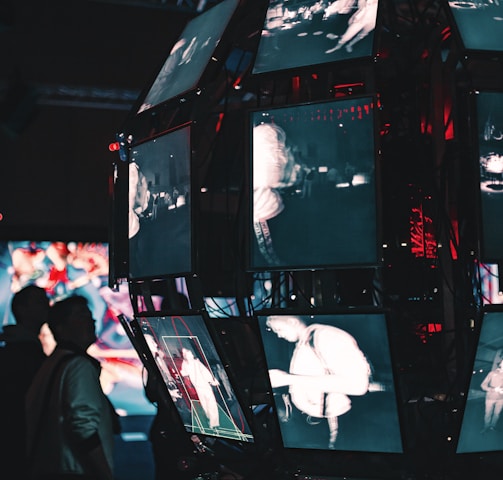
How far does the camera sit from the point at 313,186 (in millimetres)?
3170

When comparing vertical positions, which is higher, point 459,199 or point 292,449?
point 459,199

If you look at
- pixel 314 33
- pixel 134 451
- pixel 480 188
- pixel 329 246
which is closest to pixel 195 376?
pixel 329 246

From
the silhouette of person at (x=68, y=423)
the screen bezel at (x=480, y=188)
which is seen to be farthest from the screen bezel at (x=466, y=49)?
the silhouette of person at (x=68, y=423)

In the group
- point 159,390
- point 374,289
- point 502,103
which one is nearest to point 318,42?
point 502,103

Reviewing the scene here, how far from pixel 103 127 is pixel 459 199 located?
16.4 feet

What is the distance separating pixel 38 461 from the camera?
118 inches

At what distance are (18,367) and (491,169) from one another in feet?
7.40

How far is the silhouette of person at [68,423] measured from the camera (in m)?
2.96

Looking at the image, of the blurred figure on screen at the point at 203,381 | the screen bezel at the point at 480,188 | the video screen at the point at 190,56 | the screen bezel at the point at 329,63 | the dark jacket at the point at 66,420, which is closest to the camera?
the dark jacket at the point at 66,420

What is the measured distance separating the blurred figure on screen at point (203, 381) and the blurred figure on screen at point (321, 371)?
1.32ft

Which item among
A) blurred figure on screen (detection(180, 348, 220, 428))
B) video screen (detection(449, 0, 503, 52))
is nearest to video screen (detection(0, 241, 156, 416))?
blurred figure on screen (detection(180, 348, 220, 428))

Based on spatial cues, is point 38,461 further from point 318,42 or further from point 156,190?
point 318,42

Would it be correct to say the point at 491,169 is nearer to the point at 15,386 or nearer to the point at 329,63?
the point at 329,63

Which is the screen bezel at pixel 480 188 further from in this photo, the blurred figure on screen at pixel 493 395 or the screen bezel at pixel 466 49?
the blurred figure on screen at pixel 493 395
